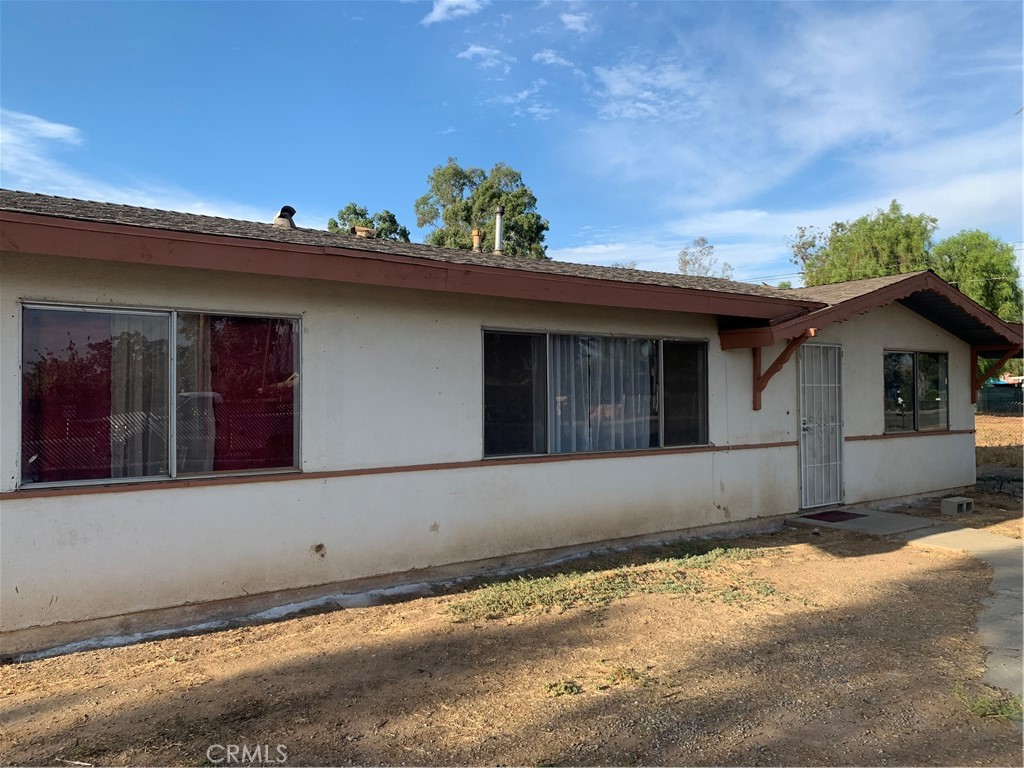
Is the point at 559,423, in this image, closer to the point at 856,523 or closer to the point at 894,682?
the point at 894,682

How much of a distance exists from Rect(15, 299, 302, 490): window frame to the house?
2 centimetres

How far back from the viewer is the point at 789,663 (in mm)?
4539

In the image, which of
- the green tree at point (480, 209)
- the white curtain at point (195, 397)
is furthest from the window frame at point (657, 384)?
the green tree at point (480, 209)

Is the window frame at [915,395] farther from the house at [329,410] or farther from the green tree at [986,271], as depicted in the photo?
the green tree at [986,271]

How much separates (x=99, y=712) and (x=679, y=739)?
303 centimetres

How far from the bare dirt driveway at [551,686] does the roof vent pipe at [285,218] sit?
4322 mm

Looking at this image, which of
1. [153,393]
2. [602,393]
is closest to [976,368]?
[602,393]

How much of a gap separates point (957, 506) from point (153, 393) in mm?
10033

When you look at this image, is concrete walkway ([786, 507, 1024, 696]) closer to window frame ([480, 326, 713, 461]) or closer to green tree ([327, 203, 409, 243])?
window frame ([480, 326, 713, 461])

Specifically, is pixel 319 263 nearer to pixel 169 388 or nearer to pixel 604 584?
pixel 169 388

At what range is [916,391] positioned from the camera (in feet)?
36.1

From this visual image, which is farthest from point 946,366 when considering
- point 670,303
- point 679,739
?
point 679,739

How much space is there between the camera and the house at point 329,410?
475cm

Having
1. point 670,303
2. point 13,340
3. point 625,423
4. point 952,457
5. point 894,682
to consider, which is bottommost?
point 894,682
